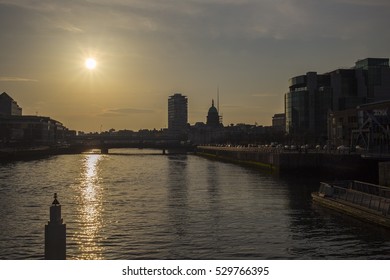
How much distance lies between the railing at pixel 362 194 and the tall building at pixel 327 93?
79.7m

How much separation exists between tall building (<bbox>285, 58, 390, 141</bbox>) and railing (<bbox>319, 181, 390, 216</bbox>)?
79665 mm

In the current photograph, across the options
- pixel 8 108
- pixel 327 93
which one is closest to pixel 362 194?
pixel 327 93

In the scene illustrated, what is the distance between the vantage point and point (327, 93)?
437 feet

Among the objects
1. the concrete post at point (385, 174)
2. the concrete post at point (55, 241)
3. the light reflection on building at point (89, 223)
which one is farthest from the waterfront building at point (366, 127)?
the concrete post at point (55, 241)

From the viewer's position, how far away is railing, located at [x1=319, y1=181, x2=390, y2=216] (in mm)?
26589

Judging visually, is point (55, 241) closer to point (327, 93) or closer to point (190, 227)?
point (190, 227)

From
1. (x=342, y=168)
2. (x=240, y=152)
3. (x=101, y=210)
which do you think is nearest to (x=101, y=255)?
(x=101, y=210)

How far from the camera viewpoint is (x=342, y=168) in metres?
62.4

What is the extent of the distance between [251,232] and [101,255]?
24.6 feet

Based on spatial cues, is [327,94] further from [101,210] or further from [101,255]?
[101,255]

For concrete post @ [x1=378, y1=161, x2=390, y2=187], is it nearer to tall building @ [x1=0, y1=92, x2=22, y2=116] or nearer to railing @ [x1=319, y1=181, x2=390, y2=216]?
railing @ [x1=319, y1=181, x2=390, y2=216]

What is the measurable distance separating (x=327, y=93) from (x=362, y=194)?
107 meters

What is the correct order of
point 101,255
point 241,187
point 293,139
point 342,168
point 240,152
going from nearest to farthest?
point 101,255
point 241,187
point 342,168
point 240,152
point 293,139

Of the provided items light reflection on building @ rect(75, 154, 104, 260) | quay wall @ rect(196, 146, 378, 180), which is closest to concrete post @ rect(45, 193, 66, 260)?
light reflection on building @ rect(75, 154, 104, 260)
